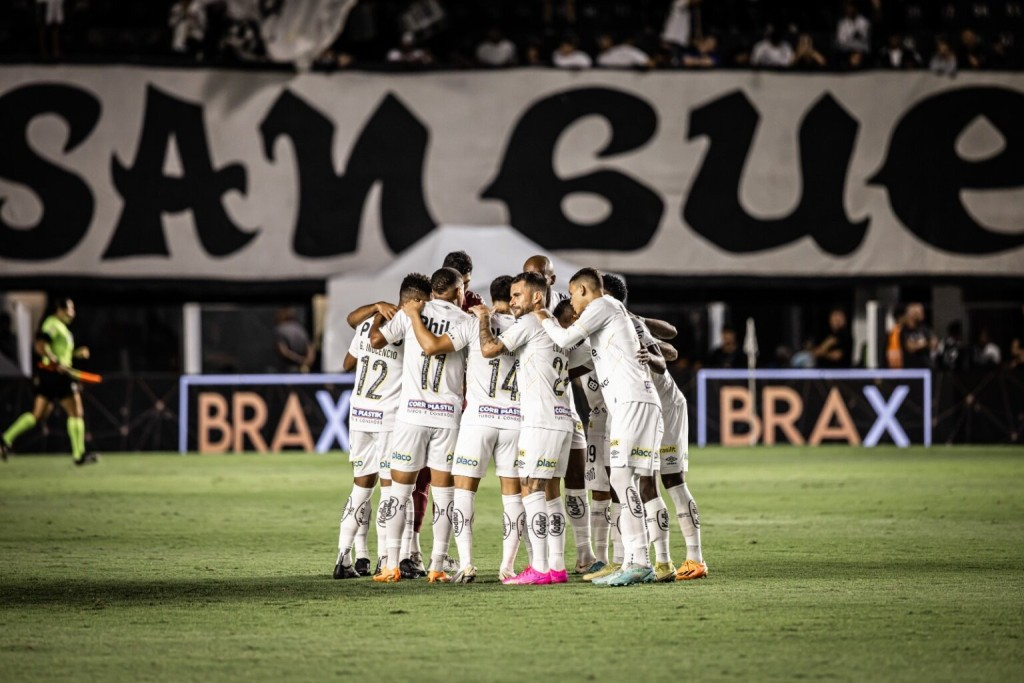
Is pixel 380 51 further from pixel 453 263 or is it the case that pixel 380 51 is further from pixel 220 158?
pixel 453 263

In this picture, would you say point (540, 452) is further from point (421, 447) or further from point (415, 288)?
point (415, 288)

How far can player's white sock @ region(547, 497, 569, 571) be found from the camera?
9703 millimetres

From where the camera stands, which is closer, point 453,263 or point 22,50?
point 453,263

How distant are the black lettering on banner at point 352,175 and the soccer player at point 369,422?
1381cm

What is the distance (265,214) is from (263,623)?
16327mm

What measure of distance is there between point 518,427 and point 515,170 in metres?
14.7

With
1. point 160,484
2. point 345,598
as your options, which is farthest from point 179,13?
point 345,598

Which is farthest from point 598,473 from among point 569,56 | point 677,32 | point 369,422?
point 677,32

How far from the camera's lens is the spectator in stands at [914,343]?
77.3 feet

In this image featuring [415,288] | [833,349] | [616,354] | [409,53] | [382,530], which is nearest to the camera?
[616,354]

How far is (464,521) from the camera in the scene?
9.81 metres

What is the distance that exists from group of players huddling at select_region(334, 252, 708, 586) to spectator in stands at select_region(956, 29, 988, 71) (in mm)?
16111

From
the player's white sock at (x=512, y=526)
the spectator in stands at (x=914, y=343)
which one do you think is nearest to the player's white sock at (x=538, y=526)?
the player's white sock at (x=512, y=526)

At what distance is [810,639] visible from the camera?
757 cm
